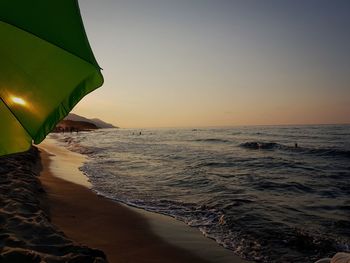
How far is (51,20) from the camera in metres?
1.97

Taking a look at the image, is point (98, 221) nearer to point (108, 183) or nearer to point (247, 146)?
point (108, 183)

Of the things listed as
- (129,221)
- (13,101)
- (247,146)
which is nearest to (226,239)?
(129,221)

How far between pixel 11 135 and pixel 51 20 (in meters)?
1.42

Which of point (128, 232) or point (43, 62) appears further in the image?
point (128, 232)

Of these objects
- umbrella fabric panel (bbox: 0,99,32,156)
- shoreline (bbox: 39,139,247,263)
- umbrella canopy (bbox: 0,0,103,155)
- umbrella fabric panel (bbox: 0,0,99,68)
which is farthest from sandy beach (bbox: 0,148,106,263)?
umbrella fabric panel (bbox: 0,0,99,68)

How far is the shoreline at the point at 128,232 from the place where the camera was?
5.68 metres

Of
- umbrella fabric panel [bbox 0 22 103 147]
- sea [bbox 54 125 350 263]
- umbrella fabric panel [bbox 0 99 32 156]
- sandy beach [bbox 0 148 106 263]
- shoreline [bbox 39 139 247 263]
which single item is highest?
umbrella fabric panel [bbox 0 22 103 147]

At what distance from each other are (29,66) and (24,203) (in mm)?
4929

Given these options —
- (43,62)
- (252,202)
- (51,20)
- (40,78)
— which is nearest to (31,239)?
(40,78)

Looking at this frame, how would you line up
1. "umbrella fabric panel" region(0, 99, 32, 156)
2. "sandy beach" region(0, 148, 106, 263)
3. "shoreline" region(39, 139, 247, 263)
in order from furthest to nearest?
"shoreline" region(39, 139, 247, 263) → "sandy beach" region(0, 148, 106, 263) → "umbrella fabric panel" region(0, 99, 32, 156)

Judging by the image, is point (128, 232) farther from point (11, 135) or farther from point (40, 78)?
point (40, 78)

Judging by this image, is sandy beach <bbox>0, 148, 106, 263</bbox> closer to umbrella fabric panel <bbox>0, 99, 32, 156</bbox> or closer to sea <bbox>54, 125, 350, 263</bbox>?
umbrella fabric panel <bbox>0, 99, 32, 156</bbox>

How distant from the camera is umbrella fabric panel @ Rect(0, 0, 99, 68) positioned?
6.37 feet

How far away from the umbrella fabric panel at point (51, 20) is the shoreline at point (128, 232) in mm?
4123
